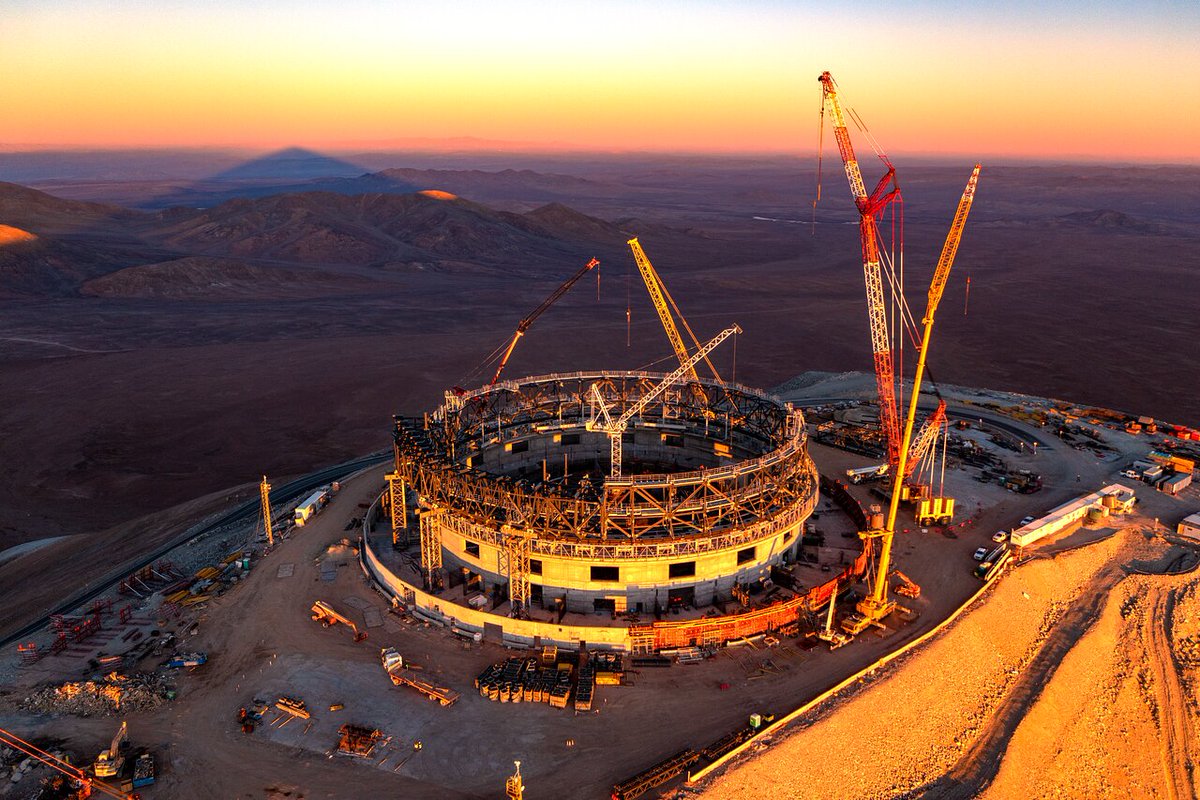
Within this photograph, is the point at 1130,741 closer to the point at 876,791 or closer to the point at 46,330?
the point at 876,791

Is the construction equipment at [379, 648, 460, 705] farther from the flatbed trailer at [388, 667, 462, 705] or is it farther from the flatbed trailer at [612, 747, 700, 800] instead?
the flatbed trailer at [612, 747, 700, 800]

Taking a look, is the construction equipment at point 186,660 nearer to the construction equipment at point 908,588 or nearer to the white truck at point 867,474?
the construction equipment at point 908,588

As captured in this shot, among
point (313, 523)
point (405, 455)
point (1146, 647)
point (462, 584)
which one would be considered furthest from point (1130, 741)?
point (313, 523)

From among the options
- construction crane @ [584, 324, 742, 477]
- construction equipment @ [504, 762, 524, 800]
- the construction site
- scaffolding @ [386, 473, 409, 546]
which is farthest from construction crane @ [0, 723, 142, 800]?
construction crane @ [584, 324, 742, 477]

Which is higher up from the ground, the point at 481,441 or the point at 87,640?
the point at 481,441

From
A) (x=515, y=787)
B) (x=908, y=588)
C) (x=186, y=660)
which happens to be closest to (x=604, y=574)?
(x=515, y=787)

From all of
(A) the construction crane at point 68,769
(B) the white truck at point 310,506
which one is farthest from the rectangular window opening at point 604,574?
(B) the white truck at point 310,506
